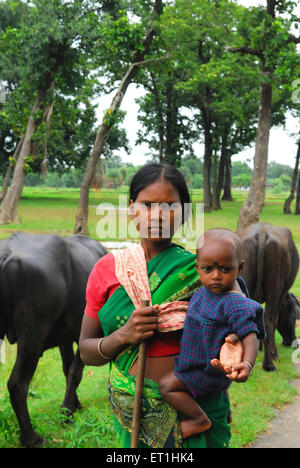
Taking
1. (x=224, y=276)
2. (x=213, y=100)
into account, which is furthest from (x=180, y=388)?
(x=213, y=100)

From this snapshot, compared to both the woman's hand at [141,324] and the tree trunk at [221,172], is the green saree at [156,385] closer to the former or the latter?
the woman's hand at [141,324]

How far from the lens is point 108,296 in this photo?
2.03 metres

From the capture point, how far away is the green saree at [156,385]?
1.96m

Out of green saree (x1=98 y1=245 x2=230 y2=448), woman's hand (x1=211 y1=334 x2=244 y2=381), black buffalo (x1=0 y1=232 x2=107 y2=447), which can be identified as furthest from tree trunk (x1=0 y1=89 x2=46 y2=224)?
woman's hand (x1=211 y1=334 x2=244 y2=381)

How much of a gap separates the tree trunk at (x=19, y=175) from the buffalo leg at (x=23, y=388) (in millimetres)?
15230

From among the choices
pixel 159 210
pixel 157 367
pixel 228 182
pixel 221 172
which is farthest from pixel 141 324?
pixel 228 182

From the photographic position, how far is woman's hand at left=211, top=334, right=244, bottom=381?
64.7 inches

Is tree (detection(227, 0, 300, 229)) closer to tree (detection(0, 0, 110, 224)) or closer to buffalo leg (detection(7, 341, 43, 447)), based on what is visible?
tree (detection(0, 0, 110, 224))

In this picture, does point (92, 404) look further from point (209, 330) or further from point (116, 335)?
point (209, 330)

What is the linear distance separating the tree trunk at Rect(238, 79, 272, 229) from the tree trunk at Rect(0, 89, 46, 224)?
8.52 meters

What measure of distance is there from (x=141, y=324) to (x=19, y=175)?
17.5 meters

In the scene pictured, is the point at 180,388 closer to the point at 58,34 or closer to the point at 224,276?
the point at 224,276

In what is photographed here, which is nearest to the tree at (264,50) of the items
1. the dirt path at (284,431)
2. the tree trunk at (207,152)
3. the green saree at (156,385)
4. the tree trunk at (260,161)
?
the tree trunk at (260,161)

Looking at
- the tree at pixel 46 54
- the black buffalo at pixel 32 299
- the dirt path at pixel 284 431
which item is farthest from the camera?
the tree at pixel 46 54
